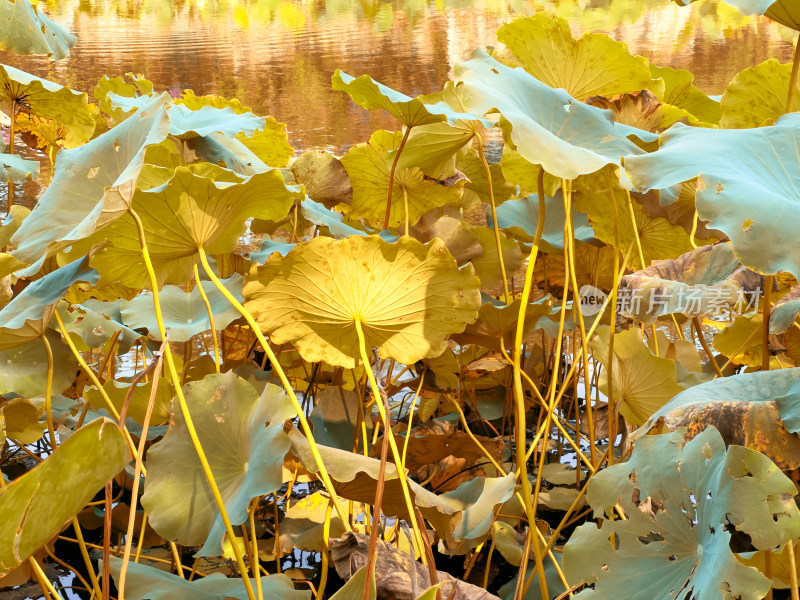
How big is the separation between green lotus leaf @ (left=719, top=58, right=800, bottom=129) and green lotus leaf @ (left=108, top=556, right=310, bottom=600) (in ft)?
2.78

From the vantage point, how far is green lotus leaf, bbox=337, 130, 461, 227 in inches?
48.2

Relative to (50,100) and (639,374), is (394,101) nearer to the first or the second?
(639,374)

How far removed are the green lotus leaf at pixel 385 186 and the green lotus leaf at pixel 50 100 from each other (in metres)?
0.55

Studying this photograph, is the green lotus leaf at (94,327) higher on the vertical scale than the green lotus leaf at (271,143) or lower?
lower

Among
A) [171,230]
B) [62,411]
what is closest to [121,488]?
[62,411]

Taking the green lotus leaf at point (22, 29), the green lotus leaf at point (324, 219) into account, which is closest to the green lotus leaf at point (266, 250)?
the green lotus leaf at point (324, 219)

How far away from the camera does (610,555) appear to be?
23.8 inches

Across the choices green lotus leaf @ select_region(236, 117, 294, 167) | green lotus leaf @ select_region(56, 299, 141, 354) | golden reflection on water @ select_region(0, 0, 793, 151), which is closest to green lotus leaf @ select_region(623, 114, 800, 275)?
green lotus leaf @ select_region(56, 299, 141, 354)

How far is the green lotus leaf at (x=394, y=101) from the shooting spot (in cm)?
95

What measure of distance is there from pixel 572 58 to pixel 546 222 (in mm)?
293

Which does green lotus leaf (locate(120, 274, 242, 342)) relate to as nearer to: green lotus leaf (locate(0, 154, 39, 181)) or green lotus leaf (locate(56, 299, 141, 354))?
green lotus leaf (locate(56, 299, 141, 354))

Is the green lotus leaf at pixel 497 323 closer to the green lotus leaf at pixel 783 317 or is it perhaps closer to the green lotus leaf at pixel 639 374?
the green lotus leaf at pixel 639 374

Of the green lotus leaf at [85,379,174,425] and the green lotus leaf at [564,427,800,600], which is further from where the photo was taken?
the green lotus leaf at [85,379,174,425]

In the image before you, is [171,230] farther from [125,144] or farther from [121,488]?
[121,488]
